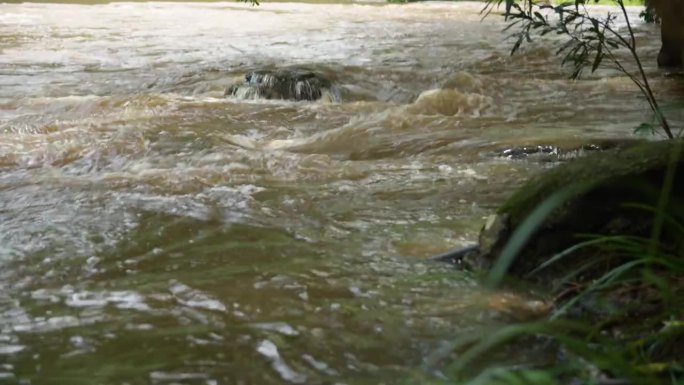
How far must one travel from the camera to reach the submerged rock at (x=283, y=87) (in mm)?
8633

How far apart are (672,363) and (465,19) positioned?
2010 centimetres

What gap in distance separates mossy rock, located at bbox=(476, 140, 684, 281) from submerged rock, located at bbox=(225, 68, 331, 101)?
18.9 ft

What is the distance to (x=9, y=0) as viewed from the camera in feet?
90.2

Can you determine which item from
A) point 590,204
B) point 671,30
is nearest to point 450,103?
point 671,30

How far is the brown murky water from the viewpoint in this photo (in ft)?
8.20

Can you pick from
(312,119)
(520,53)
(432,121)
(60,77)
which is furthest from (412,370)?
(520,53)

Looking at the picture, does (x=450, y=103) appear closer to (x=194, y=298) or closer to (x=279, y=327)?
(x=194, y=298)

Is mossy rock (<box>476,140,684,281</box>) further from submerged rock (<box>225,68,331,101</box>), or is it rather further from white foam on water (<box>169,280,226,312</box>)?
submerged rock (<box>225,68,331,101</box>)

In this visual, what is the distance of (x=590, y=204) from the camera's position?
2941mm

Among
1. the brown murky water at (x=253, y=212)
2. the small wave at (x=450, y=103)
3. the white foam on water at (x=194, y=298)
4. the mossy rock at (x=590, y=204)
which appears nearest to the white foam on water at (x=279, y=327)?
the brown murky water at (x=253, y=212)

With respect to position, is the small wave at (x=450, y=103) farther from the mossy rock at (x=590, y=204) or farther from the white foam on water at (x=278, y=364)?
the white foam on water at (x=278, y=364)

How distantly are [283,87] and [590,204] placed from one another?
607cm

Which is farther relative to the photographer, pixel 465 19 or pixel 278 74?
pixel 465 19

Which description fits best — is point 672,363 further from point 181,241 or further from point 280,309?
point 181,241
